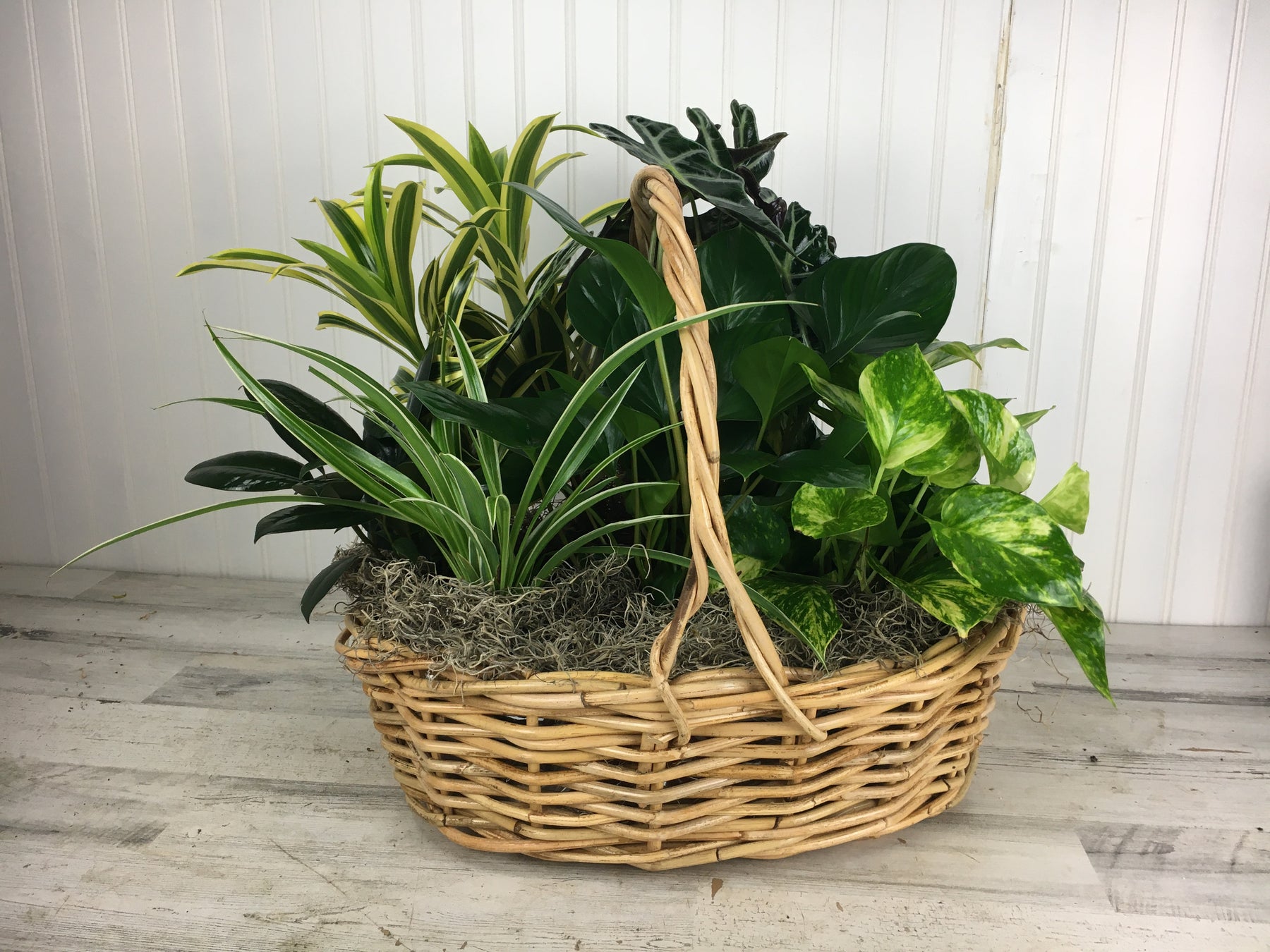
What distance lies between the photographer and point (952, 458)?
0.63 m

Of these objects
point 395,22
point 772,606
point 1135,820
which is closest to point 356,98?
point 395,22

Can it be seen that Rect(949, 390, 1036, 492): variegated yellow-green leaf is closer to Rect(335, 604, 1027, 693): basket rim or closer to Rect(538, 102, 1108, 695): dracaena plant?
Rect(538, 102, 1108, 695): dracaena plant

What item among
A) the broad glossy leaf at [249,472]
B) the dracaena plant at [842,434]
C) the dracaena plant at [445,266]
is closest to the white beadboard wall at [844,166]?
the dracaena plant at [445,266]

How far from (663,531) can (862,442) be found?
0.20 m

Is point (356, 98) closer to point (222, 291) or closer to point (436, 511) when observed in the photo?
point (222, 291)

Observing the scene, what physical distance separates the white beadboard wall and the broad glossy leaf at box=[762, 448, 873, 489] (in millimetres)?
649

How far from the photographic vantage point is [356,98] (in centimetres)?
124

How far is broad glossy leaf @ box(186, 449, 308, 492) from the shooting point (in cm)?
70

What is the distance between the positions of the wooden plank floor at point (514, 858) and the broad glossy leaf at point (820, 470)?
0.34 meters

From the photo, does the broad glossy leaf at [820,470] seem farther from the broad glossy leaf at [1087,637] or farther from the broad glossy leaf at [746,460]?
the broad glossy leaf at [1087,637]

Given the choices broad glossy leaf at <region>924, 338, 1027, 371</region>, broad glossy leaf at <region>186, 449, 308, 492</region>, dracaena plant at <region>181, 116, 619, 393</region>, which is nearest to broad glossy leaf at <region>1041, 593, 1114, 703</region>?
broad glossy leaf at <region>924, 338, 1027, 371</region>

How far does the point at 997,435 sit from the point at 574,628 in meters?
0.36

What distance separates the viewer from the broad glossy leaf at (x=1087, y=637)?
632mm

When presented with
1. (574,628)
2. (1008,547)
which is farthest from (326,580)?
(1008,547)
